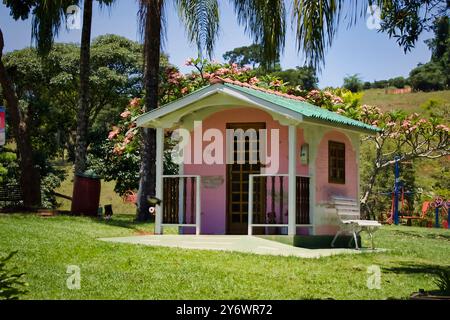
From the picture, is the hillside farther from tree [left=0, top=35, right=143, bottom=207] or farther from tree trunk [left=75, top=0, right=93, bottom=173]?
tree trunk [left=75, top=0, right=93, bottom=173]

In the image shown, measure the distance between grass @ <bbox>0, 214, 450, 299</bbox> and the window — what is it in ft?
7.21

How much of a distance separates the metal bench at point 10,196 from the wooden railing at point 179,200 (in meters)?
7.50

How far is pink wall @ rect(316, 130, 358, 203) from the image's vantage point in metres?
14.5

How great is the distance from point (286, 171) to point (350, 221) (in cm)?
188

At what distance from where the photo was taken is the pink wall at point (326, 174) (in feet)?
47.6

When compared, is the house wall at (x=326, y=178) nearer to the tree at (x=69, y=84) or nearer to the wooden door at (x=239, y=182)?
the wooden door at (x=239, y=182)

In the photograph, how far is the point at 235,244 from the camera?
41.0 feet

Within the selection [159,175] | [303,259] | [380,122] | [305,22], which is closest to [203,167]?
[159,175]

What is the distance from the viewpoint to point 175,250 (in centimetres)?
1171

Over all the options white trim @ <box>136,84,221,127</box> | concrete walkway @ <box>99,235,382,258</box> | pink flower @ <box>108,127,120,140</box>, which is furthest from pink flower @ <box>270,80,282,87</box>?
concrete walkway @ <box>99,235,382,258</box>

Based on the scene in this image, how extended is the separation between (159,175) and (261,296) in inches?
261

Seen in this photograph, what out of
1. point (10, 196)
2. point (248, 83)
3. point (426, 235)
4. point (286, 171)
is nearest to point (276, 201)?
point (286, 171)

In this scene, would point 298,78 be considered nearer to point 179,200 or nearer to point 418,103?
point 418,103

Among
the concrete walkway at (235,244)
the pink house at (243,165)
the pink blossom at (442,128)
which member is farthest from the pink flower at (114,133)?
the pink blossom at (442,128)
